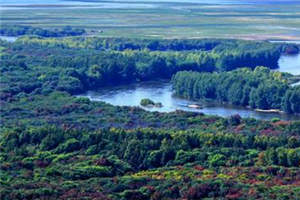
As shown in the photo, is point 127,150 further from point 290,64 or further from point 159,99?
point 290,64

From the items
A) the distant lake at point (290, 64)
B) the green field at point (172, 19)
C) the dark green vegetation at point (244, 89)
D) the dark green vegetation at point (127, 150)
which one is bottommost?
the green field at point (172, 19)

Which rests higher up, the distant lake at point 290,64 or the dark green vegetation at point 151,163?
the dark green vegetation at point 151,163

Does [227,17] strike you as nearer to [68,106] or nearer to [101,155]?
[68,106]

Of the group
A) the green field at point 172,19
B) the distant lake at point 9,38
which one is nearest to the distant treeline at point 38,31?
the distant lake at point 9,38

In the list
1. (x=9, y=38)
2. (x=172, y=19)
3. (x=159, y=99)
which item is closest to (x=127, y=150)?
(x=159, y=99)

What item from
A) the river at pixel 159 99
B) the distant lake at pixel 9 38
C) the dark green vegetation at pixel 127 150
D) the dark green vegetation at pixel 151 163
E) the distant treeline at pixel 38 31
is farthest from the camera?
the distant treeline at pixel 38 31

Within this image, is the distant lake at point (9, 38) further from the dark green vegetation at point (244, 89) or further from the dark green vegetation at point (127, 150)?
the dark green vegetation at point (244, 89)

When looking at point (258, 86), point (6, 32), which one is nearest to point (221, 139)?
point (258, 86)

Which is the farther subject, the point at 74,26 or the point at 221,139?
the point at 74,26
